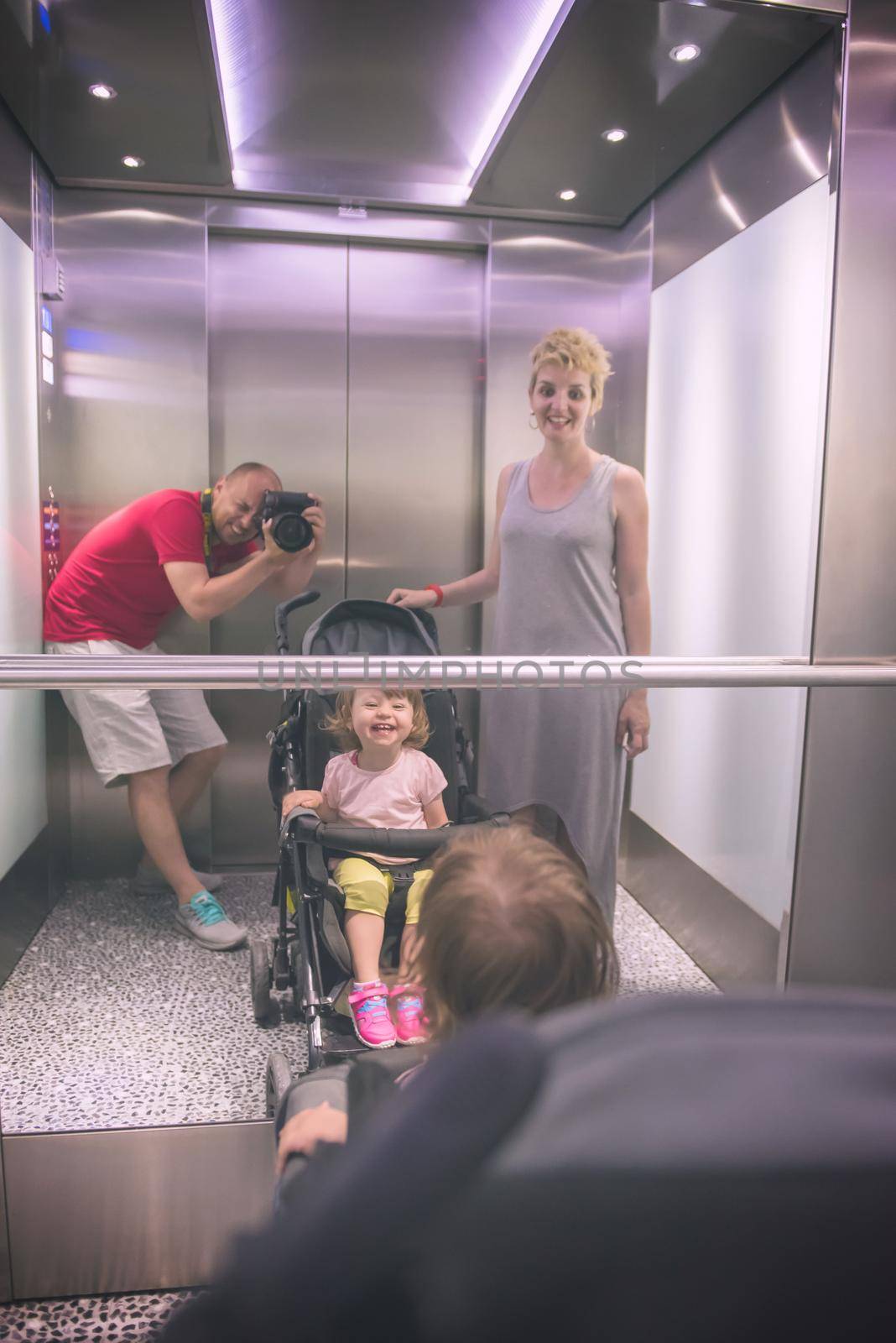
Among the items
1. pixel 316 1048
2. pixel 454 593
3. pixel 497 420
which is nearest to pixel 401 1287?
pixel 316 1048

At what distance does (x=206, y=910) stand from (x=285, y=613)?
721 mm

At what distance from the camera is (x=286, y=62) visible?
71.8 inches

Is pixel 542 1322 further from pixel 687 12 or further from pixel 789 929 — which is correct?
pixel 687 12

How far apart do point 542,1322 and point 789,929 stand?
1773 millimetres

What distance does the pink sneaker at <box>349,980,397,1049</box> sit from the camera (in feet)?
5.83

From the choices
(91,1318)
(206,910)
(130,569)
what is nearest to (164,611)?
(130,569)

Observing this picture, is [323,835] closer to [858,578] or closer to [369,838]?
[369,838]

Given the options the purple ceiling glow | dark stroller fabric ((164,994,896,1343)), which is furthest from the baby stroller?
dark stroller fabric ((164,994,896,1343))

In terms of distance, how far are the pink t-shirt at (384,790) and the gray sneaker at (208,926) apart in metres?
0.38

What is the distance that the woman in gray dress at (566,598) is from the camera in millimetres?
2129

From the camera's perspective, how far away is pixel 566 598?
2.12m

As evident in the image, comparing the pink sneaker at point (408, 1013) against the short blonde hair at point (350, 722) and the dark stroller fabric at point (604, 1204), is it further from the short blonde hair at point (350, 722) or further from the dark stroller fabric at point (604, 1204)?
the dark stroller fabric at point (604, 1204)

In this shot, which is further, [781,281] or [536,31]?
[781,281]

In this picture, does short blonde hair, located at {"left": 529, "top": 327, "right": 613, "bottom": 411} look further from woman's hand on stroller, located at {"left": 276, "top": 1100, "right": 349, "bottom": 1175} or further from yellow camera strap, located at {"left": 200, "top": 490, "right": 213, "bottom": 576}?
woman's hand on stroller, located at {"left": 276, "top": 1100, "right": 349, "bottom": 1175}
